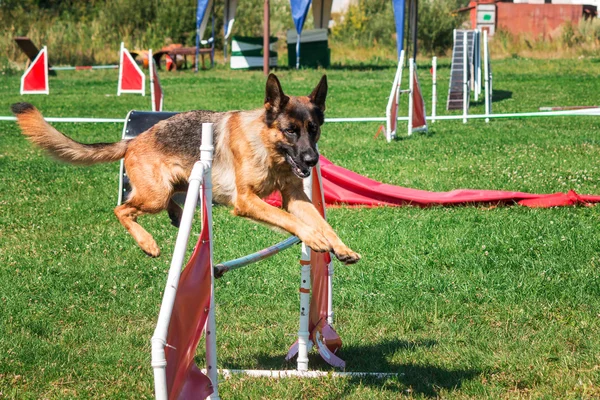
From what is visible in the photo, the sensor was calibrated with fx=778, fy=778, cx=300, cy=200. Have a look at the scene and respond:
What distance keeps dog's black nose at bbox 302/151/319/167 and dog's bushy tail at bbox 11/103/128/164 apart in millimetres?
1928

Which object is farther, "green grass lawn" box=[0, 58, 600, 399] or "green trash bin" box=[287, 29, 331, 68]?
"green trash bin" box=[287, 29, 331, 68]

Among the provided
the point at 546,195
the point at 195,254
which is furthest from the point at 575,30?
the point at 195,254

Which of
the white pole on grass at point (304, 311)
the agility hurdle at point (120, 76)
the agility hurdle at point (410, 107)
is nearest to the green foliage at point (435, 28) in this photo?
the agility hurdle at point (120, 76)

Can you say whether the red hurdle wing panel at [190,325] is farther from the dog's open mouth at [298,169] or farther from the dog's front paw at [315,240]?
the dog's open mouth at [298,169]

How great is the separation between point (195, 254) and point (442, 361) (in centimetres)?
196

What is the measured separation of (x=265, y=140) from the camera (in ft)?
16.8

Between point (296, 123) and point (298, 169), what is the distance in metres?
0.30

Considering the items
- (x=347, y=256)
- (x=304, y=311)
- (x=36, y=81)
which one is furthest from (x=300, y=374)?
(x=36, y=81)

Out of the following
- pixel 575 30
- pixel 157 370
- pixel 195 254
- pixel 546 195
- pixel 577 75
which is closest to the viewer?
pixel 157 370

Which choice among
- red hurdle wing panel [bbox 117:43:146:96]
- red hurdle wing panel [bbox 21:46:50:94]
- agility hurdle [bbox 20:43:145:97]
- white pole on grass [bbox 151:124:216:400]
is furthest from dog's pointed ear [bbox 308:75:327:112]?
red hurdle wing panel [bbox 21:46:50:94]

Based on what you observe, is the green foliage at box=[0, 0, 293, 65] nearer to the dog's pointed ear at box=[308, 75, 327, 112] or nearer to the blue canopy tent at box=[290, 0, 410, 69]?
the blue canopy tent at box=[290, 0, 410, 69]

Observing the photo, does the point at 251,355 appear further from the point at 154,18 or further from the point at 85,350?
the point at 154,18

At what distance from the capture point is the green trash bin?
3192cm

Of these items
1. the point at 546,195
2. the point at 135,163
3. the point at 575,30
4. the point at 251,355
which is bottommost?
the point at 251,355
